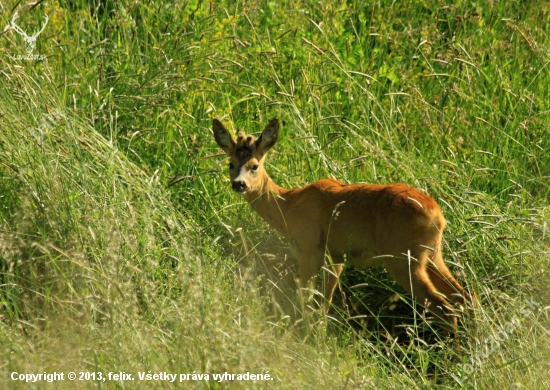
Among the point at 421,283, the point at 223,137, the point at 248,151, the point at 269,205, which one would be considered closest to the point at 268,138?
the point at 248,151

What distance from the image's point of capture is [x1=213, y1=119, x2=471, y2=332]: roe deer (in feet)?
16.6

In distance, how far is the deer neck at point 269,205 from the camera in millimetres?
5812

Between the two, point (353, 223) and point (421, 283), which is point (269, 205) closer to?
point (353, 223)

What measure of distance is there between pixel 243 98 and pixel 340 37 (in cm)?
128

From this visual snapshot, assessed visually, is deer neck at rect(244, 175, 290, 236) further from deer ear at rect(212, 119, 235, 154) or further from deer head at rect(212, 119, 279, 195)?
deer ear at rect(212, 119, 235, 154)

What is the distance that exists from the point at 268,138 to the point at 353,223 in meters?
0.91

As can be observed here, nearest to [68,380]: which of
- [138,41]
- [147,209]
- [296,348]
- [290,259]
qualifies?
[296,348]

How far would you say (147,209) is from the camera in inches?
192

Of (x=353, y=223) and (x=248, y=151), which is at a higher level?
(x=248, y=151)

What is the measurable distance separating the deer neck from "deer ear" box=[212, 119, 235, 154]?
1.17ft

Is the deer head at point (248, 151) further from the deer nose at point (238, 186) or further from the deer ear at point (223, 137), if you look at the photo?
the deer nose at point (238, 186)

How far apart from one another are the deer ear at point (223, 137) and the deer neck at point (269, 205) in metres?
0.36

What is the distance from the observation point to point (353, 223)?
5.44 meters

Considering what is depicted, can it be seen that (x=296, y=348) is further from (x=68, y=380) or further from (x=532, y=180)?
(x=532, y=180)
